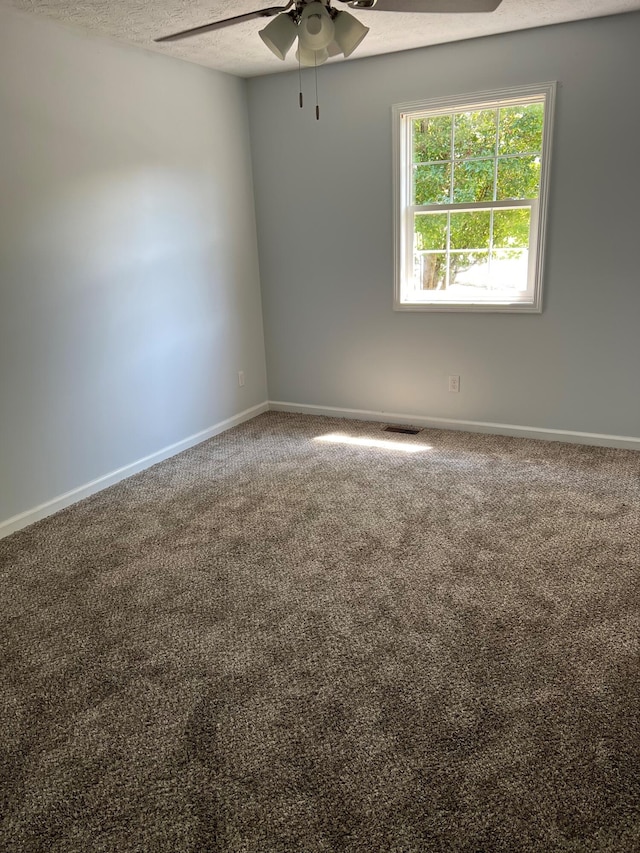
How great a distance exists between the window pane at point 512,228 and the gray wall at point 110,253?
1.83 m

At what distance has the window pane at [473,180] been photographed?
3873 millimetres

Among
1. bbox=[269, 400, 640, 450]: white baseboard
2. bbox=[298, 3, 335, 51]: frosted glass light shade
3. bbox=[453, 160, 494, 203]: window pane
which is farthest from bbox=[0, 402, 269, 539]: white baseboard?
bbox=[298, 3, 335, 51]: frosted glass light shade

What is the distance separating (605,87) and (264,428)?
3021mm

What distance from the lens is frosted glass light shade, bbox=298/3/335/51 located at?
2.15 metres

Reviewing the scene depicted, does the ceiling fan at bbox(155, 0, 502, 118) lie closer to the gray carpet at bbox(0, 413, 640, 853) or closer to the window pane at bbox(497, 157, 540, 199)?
the window pane at bbox(497, 157, 540, 199)

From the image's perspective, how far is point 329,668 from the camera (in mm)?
2025

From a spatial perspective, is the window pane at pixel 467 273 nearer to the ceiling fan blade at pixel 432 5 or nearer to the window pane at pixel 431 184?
the window pane at pixel 431 184

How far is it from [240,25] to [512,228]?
1.98 meters

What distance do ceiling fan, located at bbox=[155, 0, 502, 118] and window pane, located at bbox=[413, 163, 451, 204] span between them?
1.80 m

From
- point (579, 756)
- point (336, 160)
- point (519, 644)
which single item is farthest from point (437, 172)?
point (579, 756)

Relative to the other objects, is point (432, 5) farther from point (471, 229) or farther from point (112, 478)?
point (112, 478)

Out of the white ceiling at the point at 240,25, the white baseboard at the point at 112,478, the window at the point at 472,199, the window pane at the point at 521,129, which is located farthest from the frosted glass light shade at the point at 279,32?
the white baseboard at the point at 112,478

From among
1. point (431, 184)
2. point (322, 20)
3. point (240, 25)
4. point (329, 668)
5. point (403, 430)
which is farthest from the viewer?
point (403, 430)

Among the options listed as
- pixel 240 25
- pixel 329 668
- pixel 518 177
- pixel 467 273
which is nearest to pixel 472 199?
pixel 518 177
